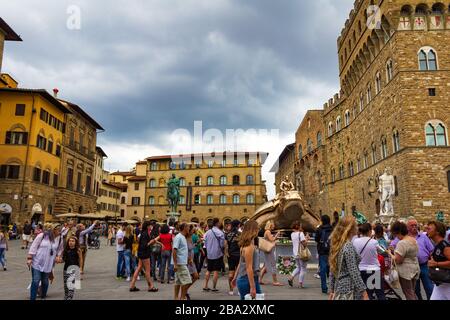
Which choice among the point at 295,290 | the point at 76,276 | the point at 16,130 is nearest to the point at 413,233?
the point at 295,290

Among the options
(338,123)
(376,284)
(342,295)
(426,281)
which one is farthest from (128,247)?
(338,123)

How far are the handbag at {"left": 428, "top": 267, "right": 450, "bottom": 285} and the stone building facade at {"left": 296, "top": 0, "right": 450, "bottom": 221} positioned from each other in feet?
63.3

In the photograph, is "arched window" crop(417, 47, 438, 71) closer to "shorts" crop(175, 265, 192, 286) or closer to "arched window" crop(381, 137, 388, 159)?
"arched window" crop(381, 137, 388, 159)

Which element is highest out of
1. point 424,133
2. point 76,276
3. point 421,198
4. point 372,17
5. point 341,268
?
point 372,17

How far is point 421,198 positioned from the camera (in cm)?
2083

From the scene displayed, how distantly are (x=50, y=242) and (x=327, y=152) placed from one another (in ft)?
118

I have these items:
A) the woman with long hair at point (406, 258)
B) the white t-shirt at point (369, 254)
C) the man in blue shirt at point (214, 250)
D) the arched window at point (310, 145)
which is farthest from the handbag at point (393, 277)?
the arched window at point (310, 145)

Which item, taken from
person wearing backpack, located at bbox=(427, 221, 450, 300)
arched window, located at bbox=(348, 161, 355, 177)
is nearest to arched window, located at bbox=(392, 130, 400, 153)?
arched window, located at bbox=(348, 161, 355, 177)

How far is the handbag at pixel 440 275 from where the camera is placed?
3764 mm

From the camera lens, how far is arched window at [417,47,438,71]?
2262 centimetres

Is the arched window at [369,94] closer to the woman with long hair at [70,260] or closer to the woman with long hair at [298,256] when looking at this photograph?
the woman with long hair at [298,256]

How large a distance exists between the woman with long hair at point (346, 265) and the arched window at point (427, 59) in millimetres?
23220
